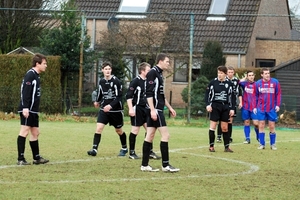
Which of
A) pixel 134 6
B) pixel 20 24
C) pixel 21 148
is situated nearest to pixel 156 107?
pixel 21 148

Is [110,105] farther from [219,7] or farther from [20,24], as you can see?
[219,7]

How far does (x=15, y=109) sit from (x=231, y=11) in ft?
55.9

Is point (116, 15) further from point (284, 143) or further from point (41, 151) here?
point (41, 151)

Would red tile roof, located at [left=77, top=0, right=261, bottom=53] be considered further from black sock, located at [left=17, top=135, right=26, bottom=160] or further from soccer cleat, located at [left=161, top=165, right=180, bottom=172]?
soccer cleat, located at [left=161, top=165, right=180, bottom=172]

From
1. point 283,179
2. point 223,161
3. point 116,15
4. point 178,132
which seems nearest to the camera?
point 283,179

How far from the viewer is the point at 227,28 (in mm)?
41906

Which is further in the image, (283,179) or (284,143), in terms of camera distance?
(284,143)

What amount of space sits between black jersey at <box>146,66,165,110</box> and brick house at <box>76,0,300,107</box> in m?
26.6

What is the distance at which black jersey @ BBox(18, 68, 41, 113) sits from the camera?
1313cm

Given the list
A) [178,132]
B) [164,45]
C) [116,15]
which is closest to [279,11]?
[116,15]

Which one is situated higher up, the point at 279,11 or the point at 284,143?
the point at 279,11

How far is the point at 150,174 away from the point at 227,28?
99.8ft

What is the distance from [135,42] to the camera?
113 ft

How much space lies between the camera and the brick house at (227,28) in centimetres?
4112
